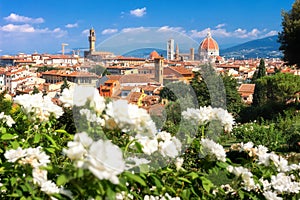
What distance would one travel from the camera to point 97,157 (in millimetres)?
876

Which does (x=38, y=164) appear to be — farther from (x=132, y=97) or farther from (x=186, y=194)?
(x=132, y=97)

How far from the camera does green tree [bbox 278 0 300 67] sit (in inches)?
517

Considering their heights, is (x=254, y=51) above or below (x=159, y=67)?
above

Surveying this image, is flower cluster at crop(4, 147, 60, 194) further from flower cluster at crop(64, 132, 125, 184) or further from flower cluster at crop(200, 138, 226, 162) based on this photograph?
flower cluster at crop(200, 138, 226, 162)

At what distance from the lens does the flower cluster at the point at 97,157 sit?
2.74ft

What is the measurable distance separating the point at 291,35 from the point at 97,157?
13375 mm

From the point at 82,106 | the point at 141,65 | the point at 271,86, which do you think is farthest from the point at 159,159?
the point at 271,86

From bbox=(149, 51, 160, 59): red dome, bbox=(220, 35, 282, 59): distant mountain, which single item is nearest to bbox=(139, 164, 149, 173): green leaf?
bbox=(149, 51, 160, 59): red dome

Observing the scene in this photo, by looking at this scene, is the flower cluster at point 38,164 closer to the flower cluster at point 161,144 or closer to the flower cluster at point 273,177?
the flower cluster at point 161,144

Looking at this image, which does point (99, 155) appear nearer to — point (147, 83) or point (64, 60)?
point (147, 83)

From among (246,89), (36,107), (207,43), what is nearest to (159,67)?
(207,43)

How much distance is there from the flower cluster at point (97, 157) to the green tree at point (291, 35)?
43.4ft

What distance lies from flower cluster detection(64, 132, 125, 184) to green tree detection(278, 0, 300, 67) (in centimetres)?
1323

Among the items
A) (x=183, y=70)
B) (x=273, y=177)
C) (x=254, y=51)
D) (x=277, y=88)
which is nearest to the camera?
(x=273, y=177)
